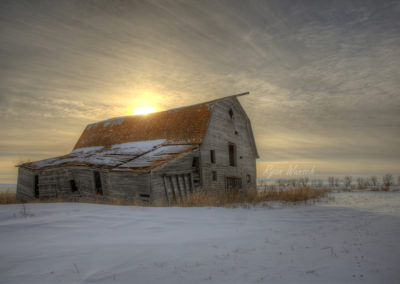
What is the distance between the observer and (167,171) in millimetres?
12234

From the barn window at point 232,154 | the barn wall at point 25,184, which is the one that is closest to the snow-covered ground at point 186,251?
the barn window at point 232,154

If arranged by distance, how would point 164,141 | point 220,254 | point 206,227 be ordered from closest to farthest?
point 220,254
point 206,227
point 164,141

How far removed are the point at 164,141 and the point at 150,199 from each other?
6.00 meters

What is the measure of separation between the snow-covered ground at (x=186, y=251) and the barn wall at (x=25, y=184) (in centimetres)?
1277

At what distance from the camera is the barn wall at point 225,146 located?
15123 mm

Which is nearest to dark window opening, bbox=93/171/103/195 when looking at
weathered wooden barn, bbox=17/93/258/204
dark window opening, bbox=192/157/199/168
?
weathered wooden barn, bbox=17/93/258/204

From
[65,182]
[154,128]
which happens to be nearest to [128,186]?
[65,182]

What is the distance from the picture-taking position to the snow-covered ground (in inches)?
109

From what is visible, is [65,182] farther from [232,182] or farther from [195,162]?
[232,182]

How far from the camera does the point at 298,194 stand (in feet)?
41.2

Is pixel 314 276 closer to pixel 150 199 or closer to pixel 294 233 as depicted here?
pixel 294 233

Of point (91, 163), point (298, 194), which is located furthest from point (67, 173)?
point (298, 194)

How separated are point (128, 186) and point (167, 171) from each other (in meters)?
2.08

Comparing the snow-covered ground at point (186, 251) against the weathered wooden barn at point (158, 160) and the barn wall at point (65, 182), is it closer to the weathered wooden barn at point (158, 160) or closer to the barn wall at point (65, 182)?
the weathered wooden barn at point (158, 160)
